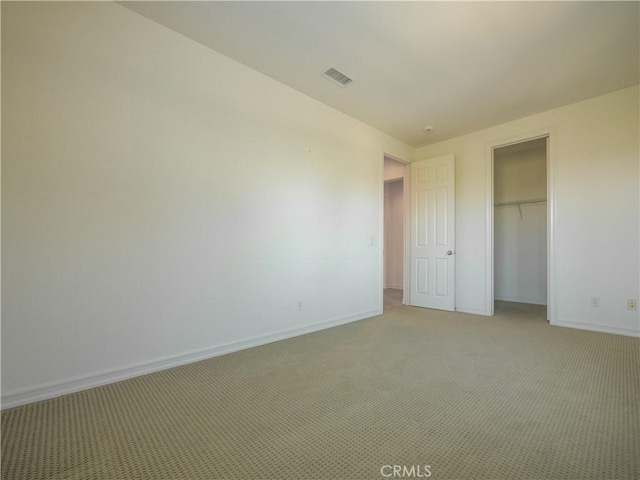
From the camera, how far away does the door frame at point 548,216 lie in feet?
11.3

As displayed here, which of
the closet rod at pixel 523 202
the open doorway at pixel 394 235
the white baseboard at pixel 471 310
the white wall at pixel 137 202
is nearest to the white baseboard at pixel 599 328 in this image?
the white baseboard at pixel 471 310

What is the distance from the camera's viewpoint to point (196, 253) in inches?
93.4

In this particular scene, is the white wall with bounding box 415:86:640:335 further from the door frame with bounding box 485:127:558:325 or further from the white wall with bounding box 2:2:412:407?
the white wall with bounding box 2:2:412:407

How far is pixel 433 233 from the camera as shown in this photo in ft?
14.5

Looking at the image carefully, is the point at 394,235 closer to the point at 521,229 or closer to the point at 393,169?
the point at 393,169

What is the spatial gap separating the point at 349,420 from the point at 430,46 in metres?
2.89

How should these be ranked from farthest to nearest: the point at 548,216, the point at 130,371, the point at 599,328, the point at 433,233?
the point at 433,233, the point at 548,216, the point at 599,328, the point at 130,371

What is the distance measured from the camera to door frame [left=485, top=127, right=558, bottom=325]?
345cm

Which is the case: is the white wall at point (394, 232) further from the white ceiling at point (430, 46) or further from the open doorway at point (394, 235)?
the white ceiling at point (430, 46)

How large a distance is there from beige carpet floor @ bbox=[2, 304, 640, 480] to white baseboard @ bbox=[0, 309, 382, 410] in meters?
0.06

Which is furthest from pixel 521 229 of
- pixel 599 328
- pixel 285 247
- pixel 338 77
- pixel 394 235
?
pixel 285 247

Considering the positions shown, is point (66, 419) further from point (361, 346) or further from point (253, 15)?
point (253, 15)

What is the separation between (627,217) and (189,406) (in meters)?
4.50

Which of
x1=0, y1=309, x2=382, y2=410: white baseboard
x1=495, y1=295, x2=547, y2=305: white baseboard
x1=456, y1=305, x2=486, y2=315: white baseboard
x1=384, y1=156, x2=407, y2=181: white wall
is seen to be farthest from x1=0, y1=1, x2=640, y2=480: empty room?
x1=384, y1=156, x2=407, y2=181: white wall
